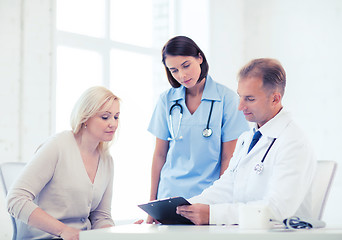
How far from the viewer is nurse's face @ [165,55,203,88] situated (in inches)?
81.7

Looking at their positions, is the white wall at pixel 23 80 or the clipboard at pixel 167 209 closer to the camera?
the clipboard at pixel 167 209

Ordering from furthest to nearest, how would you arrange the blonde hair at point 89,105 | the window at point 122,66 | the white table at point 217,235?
1. the window at point 122,66
2. the blonde hair at point 89,105
3. the white table at point 217,235

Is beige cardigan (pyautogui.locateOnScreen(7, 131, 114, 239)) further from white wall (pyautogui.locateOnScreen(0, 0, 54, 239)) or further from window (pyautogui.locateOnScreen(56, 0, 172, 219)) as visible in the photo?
window (pyautogui.locateOnScreen(56, 0, 172, 219))

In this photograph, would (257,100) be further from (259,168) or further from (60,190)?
(60,190)

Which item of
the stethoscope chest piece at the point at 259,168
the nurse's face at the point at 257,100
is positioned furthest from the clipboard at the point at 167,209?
the nurse's face at the point at 257,100

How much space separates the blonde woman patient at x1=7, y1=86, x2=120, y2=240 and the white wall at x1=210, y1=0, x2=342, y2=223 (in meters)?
2.38

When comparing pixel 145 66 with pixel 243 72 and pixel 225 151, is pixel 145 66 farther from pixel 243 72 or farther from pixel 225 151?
pixel 243 72

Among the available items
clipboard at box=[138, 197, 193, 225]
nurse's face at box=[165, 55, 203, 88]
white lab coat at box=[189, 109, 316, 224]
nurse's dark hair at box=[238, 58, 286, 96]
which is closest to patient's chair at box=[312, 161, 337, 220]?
white lab coat at box=[189, 109, 316, 224]

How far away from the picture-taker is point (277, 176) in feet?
4.56

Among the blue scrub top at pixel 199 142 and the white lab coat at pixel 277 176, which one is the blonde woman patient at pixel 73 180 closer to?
the blue scrub top at pixel 199 142

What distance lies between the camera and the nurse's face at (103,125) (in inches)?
75.8

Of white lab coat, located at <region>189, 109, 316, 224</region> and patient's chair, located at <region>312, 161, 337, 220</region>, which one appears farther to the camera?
patient's chair, located at <region>312, 161, 337, 220</region>

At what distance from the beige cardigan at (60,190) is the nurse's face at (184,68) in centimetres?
55

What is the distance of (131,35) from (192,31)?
0.62 meters
